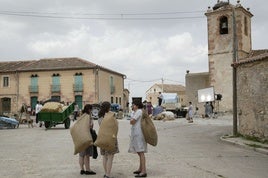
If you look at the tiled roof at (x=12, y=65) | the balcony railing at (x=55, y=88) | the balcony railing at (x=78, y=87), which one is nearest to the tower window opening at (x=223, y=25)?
the balcony railing at (x=78, y=87)

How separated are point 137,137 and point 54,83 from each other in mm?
41704

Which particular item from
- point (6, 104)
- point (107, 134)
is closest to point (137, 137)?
point (107, 134)

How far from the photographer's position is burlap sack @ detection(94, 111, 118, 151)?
7.58 metres

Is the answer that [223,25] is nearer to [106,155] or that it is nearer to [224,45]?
[224,45]

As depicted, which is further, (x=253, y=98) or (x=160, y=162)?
(x=253, y=98)

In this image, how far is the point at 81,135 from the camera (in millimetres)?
8062

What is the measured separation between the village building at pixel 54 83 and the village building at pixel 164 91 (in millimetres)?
43614

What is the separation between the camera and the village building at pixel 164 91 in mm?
93000

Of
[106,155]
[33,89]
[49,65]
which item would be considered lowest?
[106,155]

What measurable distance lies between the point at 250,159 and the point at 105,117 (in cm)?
464

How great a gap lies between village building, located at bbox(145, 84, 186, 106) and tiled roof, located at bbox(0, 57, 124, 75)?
42.7 metres

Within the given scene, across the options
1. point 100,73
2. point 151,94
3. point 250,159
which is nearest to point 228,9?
point 100,73

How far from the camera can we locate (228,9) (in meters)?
36.2

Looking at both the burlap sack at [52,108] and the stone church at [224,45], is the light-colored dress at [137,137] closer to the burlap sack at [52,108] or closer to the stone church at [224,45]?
the burlap sack at [52,108]
